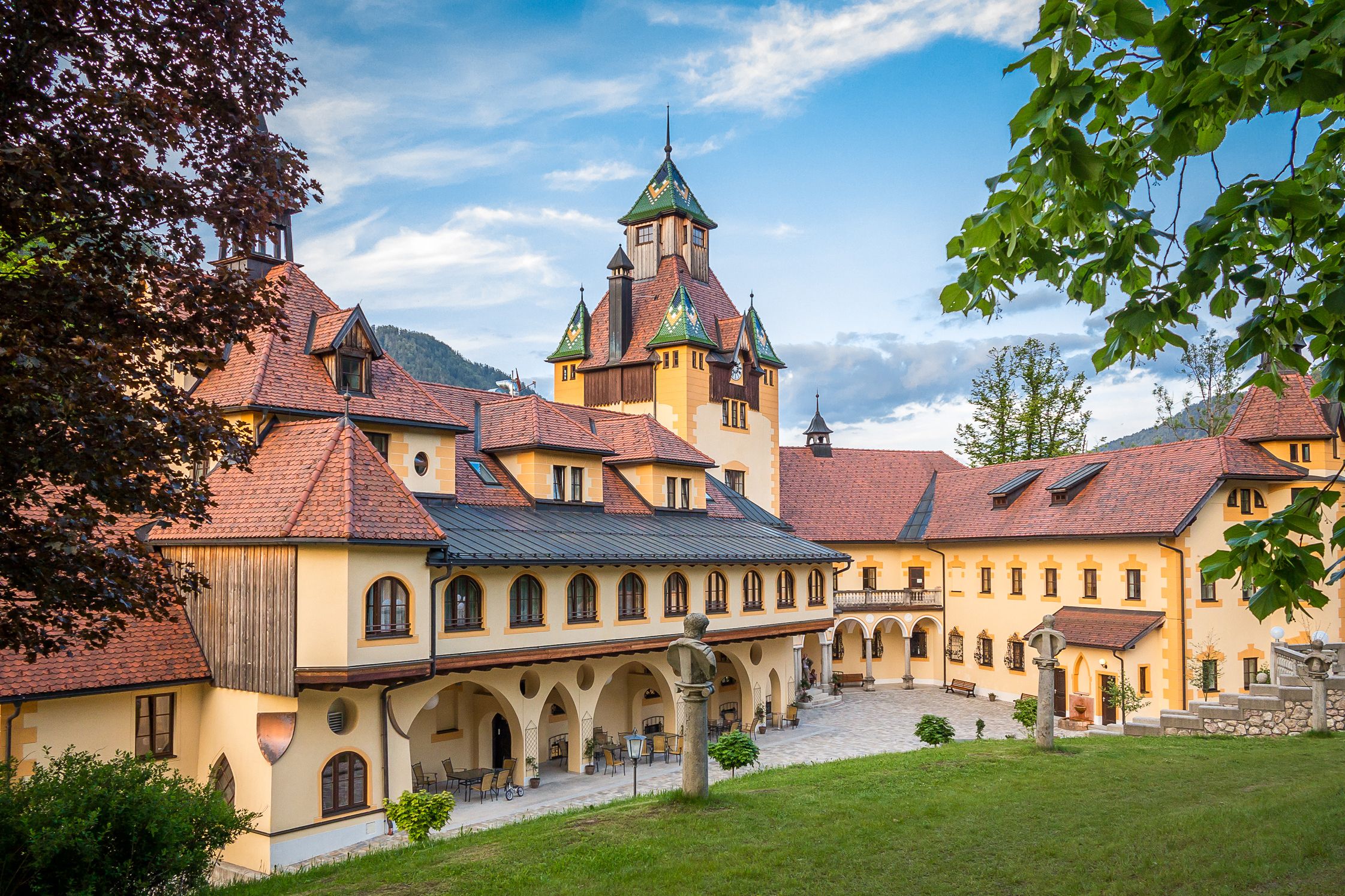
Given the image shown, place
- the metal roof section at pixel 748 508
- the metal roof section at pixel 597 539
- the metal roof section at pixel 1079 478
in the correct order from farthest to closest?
the metal roof section at pixel 1079 478
the metal roof section at pixel 748 508
the metal roof section at pixel 597 539

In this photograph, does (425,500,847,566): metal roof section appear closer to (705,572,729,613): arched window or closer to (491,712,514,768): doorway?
(705,572,729,613): arched window

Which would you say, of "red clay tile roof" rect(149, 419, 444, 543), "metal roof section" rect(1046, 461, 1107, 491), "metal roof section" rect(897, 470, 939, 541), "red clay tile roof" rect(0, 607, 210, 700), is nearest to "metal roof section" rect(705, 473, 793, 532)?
"metal roof section" rect(897, 470, 939, 541)

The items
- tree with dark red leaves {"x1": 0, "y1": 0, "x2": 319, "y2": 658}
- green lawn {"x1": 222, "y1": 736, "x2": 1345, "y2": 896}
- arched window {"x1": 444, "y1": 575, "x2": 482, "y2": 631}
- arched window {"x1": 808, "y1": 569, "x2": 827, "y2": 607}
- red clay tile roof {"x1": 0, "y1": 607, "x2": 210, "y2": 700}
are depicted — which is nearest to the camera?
tree with dark red leaves {"x1": 0, "y1": 0, "x2": 319, "y2": 658}

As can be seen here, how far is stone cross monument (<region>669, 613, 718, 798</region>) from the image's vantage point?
13.0m

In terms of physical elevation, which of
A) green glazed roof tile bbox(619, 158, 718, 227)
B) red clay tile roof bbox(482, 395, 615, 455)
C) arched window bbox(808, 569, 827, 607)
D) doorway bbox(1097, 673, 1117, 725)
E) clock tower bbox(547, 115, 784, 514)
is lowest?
doorway bbox(1097, 673, 1117, 725)

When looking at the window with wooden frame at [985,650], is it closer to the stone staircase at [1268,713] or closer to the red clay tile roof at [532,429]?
the stone staircase at [1268,713]

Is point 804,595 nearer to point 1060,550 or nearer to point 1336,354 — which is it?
point 1060,550

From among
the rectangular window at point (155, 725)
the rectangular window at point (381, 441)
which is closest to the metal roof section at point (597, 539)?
the rectangular window at point (381, 441)

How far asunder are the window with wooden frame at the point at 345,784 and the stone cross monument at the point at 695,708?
842cm

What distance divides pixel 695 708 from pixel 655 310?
29.1 m

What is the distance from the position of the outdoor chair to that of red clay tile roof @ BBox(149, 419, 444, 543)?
6.56 m

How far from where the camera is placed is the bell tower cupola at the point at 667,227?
1668 inches

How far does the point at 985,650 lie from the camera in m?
39.5

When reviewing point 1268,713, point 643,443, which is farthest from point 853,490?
point 1268,713
